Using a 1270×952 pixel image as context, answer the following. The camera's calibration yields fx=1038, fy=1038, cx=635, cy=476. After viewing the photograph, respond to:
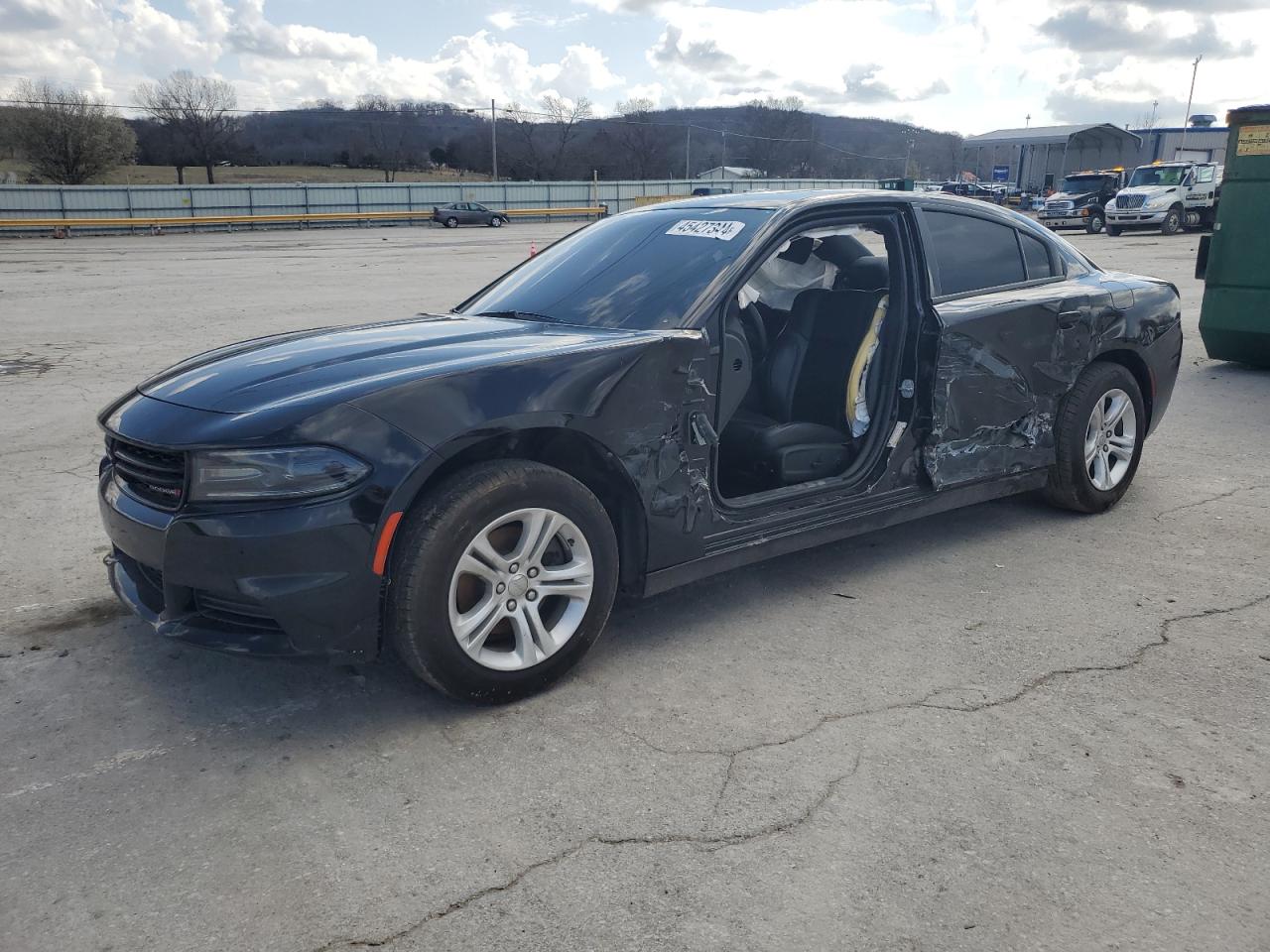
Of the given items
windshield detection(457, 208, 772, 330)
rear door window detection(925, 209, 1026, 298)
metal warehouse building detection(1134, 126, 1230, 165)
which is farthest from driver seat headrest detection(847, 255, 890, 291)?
metal warehouse building detection(1134, 126, 1230, 165)

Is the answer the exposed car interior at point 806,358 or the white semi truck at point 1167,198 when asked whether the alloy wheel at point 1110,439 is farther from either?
the white semi truck at point 1167,198

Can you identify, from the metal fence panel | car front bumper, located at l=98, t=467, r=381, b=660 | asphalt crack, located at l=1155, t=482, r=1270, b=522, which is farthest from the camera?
the metal fence panel

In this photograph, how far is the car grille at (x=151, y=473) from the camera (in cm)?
317

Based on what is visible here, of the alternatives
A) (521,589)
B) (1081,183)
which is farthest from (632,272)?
(1081,183)

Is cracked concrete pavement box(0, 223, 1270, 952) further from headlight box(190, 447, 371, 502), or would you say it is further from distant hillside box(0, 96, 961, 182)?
distant hillside box(0, 96, 961, 182)

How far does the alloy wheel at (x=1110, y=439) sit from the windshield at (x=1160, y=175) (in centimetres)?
3141

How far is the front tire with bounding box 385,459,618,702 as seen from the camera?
10.3 ft

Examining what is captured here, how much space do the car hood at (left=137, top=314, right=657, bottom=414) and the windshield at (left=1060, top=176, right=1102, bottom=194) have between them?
38124 mm

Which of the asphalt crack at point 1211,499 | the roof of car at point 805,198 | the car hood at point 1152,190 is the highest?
the car hood at point 1152,190

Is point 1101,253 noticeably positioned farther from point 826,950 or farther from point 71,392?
point 826,950

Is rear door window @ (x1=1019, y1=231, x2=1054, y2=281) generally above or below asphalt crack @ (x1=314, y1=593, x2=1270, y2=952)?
above

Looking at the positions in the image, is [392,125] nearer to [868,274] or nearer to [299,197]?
[299,197]

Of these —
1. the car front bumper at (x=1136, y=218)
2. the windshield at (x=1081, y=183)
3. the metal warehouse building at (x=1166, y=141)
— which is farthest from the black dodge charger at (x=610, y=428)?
the metal warehouse building at (x=1166, y=141)

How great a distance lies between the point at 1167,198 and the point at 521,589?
34617 mm
